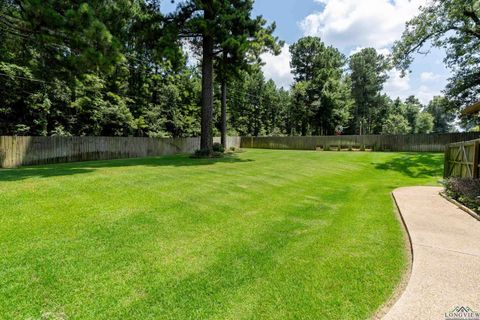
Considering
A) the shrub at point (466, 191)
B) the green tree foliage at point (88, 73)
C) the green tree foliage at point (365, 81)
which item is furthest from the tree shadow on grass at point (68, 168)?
the green tree foliage at point (365, 81)

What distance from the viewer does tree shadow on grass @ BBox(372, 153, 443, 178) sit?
1232 cm

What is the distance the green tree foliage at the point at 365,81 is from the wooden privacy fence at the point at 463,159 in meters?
32.5

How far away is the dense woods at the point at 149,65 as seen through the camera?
7332mm

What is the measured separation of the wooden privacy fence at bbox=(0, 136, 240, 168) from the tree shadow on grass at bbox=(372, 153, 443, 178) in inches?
547

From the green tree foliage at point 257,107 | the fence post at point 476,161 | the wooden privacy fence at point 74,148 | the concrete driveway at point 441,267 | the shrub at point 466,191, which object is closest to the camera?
the concrete driveway at point 441,267

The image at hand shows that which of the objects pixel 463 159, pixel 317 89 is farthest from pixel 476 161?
pixel 317 89

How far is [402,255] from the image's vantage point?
3.54 m

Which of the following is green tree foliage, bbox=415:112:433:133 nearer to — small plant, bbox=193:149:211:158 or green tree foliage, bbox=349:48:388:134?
green tree foliage, bbox=349:48:388:134

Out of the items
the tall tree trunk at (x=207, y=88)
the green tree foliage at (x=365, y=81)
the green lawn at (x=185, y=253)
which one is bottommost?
the green lawn at (x=185, y=253)

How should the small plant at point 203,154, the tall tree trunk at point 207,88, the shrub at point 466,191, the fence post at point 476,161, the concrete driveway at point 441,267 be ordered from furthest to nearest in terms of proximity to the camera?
the small plant at point 203,154
the tall tree trunk at point 207,88
the fence post at point 476,161
the shrub at point 466,191
the concrete driveway at point 441,267

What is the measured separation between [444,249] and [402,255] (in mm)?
646

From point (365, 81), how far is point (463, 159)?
116 ft

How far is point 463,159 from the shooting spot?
330 inches

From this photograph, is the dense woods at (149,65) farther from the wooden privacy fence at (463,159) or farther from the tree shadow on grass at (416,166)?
the wooden privacy fence at (463,159)
